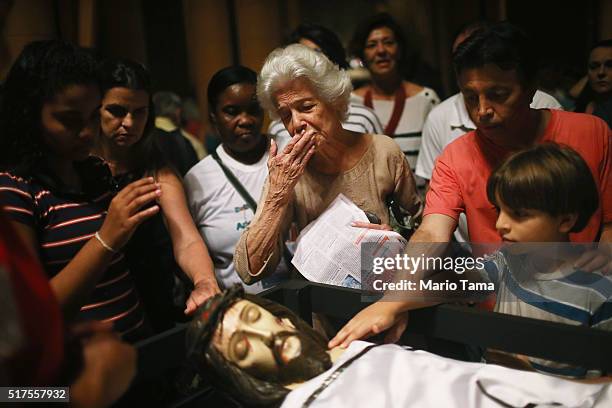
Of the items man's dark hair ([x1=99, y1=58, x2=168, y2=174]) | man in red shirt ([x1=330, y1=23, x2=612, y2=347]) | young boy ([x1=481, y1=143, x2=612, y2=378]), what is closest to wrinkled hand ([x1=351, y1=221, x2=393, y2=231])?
man in red shirt ([x1=330, y1=23, x2=612, y2=347])

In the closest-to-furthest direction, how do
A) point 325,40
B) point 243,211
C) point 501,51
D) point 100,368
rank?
point 100,368
point 501,51
point 243,211
point 325,40

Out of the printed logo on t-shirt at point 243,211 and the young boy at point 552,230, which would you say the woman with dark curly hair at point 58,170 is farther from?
the young boy at point 552,230

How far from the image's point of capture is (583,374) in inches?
54.2

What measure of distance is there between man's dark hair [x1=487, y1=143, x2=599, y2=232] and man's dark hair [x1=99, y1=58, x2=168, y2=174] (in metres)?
1.27

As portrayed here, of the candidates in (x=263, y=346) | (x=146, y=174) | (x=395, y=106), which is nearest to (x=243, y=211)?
(x=146, y=174)

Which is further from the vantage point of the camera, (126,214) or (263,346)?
(126,214)

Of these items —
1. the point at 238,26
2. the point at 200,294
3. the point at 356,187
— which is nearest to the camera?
the point at 200,294

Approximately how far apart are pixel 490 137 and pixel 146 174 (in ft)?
3.98

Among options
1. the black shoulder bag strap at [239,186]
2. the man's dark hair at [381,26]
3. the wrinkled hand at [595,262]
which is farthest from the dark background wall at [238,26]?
the wrinkled hand at [595,262]

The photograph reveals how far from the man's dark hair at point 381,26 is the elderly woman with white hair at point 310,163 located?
45.3 inches

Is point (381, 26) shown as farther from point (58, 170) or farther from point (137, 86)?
point (58, 170)

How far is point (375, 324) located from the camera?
160cm

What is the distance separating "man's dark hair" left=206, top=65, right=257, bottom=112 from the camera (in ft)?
7.57

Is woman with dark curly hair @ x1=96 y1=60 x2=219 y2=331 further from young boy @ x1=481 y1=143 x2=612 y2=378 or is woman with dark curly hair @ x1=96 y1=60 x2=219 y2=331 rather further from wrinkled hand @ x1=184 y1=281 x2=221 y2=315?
young boy @ x1=481 y1=143 x2=612 y2=378
